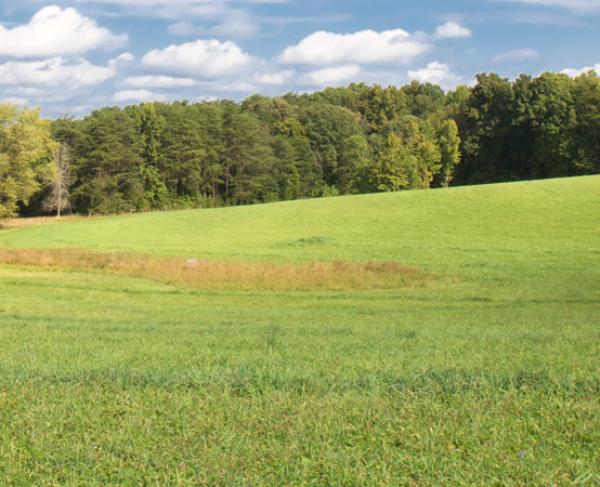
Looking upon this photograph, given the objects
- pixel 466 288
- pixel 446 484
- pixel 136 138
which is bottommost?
pixel 466 288

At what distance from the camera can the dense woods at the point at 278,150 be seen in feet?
275

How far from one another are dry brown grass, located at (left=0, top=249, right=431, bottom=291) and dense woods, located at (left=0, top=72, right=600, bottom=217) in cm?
4335

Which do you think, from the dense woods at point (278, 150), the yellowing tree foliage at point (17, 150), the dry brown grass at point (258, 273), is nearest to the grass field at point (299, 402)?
the dry brown grass at point (258, 273)

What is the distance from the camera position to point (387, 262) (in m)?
29.8

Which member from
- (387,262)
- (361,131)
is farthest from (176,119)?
(387,262)

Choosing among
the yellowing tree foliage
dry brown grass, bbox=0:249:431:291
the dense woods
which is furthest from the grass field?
the dense woods

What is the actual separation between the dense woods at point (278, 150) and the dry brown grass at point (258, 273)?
4335 centimetres

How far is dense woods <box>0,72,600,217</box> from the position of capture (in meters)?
83.9

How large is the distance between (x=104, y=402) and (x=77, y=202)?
99.5 meters

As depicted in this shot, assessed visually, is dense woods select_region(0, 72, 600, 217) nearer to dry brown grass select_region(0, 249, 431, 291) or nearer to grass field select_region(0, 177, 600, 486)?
dry brown grass select_region(0, 249, 431, 291)

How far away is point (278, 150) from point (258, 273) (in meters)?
85.5

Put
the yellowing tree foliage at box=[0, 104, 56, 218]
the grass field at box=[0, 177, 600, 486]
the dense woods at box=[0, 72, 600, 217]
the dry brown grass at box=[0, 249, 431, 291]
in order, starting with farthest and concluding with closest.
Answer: the dense woods at box=[0, 72, 600, 217] < the yellowing tree foliage at box=[0, 104, 56, 218] < the dry brown grass at box=[0, 249, 431, 291] < the grass field at box=[0, 177, 600, 486]

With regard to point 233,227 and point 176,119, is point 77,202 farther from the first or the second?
point 233,227

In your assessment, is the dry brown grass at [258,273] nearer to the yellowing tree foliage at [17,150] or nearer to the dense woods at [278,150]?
the yellowing tree foliage at [17,150]
